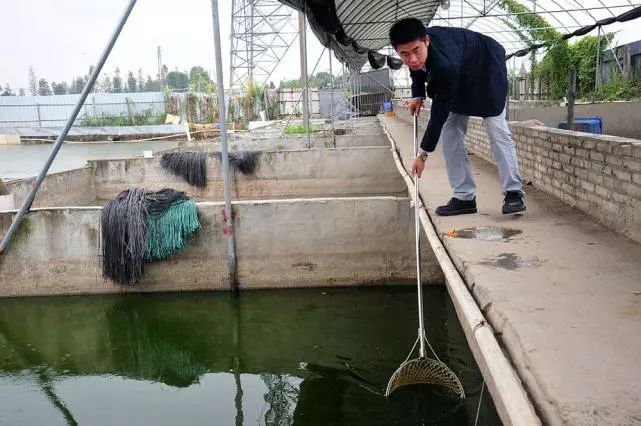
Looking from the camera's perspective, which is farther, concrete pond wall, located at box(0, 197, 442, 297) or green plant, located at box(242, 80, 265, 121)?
green plant, located at box(242, 80, 265, 121)

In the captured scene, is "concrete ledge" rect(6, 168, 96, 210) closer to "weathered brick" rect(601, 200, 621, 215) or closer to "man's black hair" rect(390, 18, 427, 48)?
"man's black hair" rect(390, 18, 427, 48)

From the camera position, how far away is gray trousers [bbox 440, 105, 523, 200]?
3.91 m

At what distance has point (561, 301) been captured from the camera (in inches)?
103

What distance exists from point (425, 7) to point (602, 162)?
11030mm

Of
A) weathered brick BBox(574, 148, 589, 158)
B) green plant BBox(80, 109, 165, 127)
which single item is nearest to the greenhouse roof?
weathered brick BBox(574, 148, 589, 158)

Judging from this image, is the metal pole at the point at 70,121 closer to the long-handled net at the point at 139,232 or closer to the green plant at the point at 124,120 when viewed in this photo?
the long-handled net at the point at 139,232

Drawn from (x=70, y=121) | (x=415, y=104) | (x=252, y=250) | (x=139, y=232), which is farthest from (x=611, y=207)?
(x=70, y=121)

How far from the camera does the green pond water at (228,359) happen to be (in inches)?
167

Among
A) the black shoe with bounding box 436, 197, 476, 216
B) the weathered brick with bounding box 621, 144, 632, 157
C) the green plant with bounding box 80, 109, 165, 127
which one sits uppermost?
the green plant with bounding box 80, 109, 165, 127

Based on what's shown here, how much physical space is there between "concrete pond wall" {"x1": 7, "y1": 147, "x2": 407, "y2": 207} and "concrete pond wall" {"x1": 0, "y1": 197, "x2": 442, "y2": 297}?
514 cm

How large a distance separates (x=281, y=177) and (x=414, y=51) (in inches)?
346

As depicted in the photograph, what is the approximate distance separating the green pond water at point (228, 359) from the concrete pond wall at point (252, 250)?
0.17 m

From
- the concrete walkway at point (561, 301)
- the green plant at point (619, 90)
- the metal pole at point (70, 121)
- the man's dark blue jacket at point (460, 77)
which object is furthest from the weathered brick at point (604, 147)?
the green plant at point (619, 90)

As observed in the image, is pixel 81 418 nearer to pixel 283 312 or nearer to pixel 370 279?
pixel 283 312
